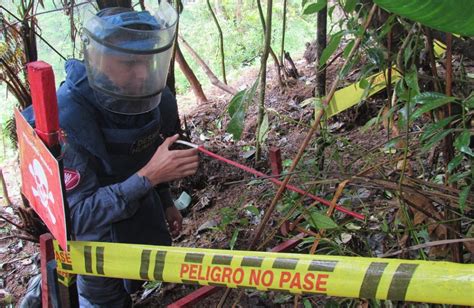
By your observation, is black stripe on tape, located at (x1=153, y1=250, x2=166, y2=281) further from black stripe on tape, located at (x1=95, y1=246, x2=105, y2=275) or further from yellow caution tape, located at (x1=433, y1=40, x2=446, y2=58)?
yellow caution tape, located at (x1=433, y1=40, x2=446, y2=58)

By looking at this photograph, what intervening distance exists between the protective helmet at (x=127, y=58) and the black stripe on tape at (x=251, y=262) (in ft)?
2.72

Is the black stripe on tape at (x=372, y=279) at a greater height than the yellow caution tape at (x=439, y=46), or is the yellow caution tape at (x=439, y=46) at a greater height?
the yellow caution tape at (x=439, y=46)

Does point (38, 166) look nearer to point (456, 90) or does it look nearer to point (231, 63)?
point (456, 90)

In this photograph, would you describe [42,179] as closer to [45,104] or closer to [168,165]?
[45,104]

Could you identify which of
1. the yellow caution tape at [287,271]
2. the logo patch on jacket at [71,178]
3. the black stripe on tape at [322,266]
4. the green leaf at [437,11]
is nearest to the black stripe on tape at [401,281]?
the yellow caution tape at [287,271]

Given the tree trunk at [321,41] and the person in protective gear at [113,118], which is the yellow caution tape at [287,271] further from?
the tree trunk at [321,41]

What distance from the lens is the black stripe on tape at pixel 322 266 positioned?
4.45 ft

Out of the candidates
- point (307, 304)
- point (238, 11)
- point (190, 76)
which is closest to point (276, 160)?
point (307, 304)

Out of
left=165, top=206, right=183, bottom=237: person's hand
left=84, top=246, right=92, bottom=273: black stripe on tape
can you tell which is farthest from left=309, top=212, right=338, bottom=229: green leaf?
left=165, top=206, right=183, bottom=237: person's hand

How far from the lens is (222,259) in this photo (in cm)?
150

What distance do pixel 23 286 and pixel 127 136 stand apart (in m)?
1.66

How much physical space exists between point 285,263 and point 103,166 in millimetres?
1052

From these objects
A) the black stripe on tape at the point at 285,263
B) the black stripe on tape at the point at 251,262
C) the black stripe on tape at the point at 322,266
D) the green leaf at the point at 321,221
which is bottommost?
the green leaf at the point at 321,221

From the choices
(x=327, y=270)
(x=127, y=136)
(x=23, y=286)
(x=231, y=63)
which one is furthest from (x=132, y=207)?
(x=231, y=63)
